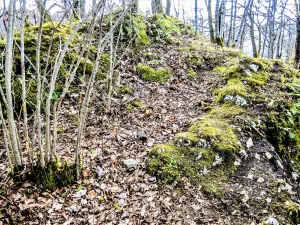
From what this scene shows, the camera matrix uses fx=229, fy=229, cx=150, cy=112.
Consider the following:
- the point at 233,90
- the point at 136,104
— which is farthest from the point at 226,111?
the point at 136,104

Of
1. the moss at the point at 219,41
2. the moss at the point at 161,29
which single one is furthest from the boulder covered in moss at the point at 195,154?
the moss at the point at 219,41

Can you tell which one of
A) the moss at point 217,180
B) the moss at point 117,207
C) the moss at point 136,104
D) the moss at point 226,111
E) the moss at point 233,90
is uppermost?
the moss at point 233,90

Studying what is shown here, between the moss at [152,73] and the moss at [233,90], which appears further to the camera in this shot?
the moss at [152,73]

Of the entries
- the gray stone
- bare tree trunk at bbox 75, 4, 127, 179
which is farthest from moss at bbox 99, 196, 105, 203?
the gray stone

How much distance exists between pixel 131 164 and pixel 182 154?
0.83 m

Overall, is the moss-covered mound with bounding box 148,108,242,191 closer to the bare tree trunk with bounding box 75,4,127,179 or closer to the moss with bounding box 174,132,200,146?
the moss with bounding box 174,132,200,146

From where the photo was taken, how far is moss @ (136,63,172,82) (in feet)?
20.5

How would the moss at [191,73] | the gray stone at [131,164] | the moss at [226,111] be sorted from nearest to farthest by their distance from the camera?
the gray stone at [131,164] < the moss at [226,111] < the moss at [191,73]

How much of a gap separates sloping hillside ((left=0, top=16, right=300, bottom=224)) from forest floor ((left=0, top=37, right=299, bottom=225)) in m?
0.01

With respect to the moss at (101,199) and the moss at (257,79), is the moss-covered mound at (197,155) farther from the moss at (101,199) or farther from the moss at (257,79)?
the moss at (257,79)

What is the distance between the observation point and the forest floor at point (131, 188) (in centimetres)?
270

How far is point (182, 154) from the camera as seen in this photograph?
12.0 ft

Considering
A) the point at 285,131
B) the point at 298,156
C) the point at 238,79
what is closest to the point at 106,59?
the point at 238,79

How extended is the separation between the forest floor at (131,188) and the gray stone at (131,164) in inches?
2.5
